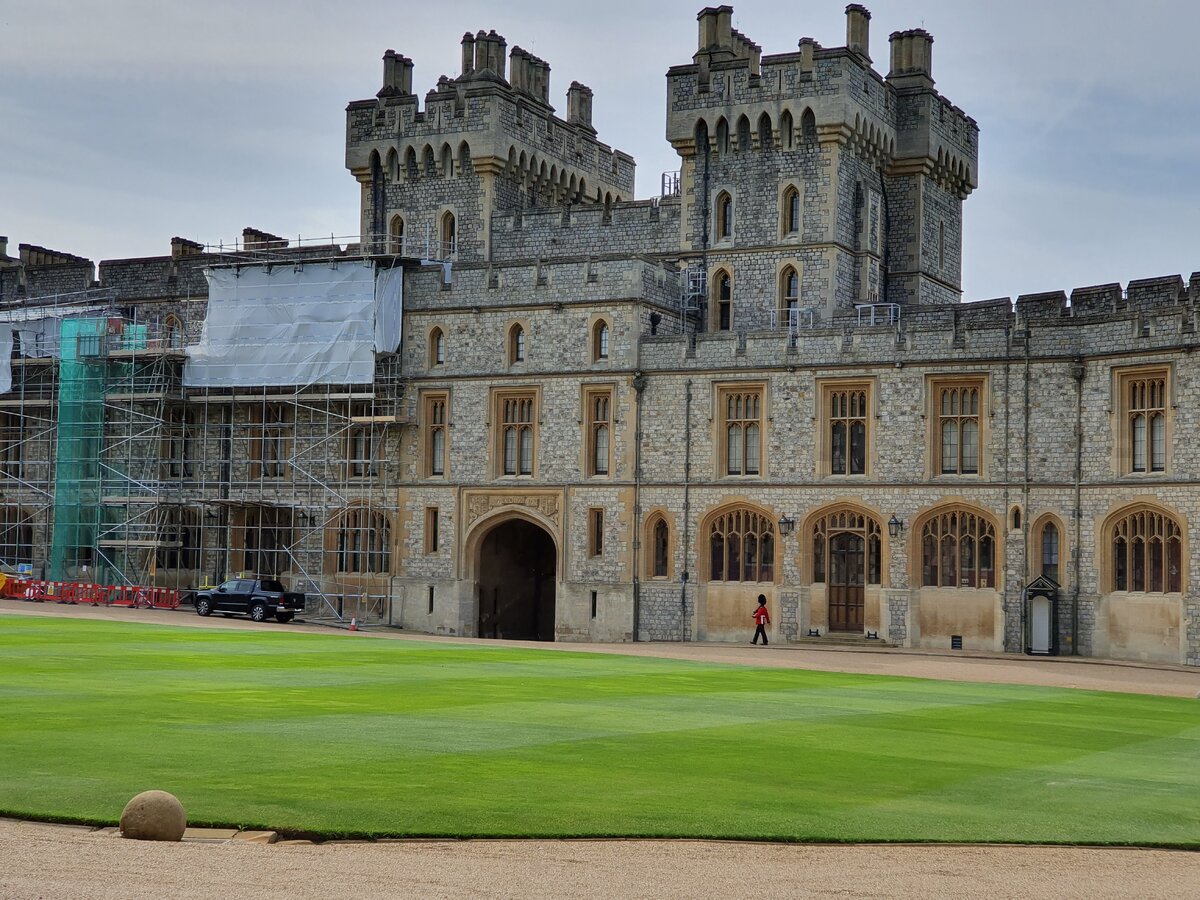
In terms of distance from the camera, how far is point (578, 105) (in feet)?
179

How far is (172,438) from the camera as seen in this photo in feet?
158

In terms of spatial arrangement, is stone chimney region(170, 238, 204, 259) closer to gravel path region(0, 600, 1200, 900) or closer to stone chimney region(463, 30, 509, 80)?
stone chimney region(463, 30, 509, 80)

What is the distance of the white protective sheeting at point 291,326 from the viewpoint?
44.5 m

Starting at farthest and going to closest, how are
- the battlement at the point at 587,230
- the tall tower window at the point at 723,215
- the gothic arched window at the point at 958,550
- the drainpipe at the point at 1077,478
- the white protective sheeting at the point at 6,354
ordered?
1. the white protective sheeting at the point at 6,354
2. the battlement at the point at 587,230
3. the tall tower window at the point at 723,215
4. the gothic arched window at the point at 958,550
5. the drainpipe at the point at 1077,478

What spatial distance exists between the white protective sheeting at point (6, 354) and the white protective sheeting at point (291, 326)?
24.9 feet

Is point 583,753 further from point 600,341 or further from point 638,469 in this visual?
point 600,341

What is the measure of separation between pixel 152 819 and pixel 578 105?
45786 millimetres

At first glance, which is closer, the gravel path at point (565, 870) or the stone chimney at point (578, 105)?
the gravel path at point (565, 870)

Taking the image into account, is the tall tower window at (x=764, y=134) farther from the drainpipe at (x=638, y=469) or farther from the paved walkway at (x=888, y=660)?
the paved walkway at (x=888, y=660)

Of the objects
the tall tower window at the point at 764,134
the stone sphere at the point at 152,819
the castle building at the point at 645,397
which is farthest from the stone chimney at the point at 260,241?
the stone sphere at the point at 152,819

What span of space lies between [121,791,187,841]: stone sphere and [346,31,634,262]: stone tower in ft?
125

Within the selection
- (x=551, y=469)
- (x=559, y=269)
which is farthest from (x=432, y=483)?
(x=559, y=269)

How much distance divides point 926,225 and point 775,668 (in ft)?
70.3

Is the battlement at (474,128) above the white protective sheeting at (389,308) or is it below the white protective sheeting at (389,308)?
above
